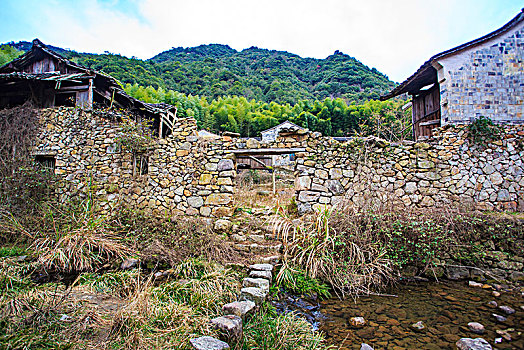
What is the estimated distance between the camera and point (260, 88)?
37.8 metres

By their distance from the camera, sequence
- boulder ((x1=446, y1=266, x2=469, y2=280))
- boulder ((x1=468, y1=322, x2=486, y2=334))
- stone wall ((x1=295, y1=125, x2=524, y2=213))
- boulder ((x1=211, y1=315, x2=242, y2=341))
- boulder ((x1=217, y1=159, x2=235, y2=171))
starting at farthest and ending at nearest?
boulder ((x1=217, y1=159, x2=235, y2=171))
stone wall ((x1=295, y1=125, x2=524, y2=213))
boulder ((x1=446, y1=266, x2=469, y2=280))
boulder ((x1=468, y1=322, x2=486, y2=334))
boulder ((x1=211, y1=315, x2=242, y2=341))

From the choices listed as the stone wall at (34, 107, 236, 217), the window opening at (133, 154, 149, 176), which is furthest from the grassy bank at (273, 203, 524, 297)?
the window opening at (133, 154, 149, 176)

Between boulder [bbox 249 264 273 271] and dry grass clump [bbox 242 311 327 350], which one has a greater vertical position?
boulder [bbox 249 264 273 271]

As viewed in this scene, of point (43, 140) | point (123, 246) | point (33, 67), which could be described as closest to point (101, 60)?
point (33, 67)

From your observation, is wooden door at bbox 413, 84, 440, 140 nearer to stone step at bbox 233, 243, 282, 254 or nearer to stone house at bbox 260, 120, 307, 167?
stone house at bbox 260, 120, 307, 167

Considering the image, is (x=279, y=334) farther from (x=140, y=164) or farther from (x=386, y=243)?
(x=140, y=164)

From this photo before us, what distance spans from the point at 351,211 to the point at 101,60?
2972 centimetres

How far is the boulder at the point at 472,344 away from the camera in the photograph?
3.06 meters

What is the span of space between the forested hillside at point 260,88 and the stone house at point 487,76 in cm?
177

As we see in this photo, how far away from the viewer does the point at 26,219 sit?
625 centimetres

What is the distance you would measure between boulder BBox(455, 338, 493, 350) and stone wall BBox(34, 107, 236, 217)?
5148mm

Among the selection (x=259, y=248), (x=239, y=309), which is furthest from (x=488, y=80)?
(x=239, y=309)

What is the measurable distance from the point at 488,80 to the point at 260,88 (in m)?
31.6

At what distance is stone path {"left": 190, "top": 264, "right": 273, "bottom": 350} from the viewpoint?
2.61 meters
